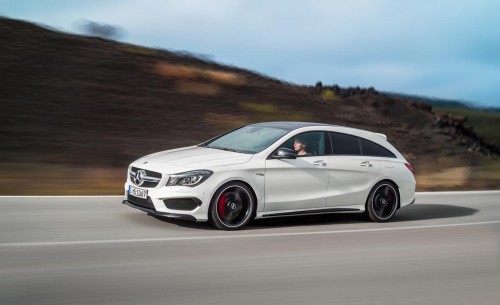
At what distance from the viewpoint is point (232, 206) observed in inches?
380

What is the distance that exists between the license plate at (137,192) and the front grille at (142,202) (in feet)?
0.14

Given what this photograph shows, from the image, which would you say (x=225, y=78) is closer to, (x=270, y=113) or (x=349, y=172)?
(x=270, y=113)

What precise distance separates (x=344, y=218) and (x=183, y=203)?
11.0ft

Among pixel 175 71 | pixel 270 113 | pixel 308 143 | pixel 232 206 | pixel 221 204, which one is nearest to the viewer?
pixel 221 204

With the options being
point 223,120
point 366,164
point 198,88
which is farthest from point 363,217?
A: point 198,88

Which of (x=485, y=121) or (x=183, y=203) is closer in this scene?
(x=183, y=203)

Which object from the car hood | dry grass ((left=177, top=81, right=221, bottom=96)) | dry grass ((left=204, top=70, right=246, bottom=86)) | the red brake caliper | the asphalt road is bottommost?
the asphalt road

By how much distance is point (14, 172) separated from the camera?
15.8 m

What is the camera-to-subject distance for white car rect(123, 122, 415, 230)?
30.8ft

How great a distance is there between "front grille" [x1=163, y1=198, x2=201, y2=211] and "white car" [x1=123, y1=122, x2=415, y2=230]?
0.04 feet

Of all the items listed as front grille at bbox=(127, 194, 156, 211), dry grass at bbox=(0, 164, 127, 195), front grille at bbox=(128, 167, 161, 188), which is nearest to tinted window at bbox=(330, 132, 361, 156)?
front grille at bbox=(128, 167, 161, 188)

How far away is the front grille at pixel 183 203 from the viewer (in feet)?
30.7

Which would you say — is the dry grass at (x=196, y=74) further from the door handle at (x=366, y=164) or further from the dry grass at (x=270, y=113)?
the door handle at (x=366, y=164)

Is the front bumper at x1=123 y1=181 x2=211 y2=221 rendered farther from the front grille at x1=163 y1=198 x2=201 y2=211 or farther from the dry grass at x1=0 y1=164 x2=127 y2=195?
the dry grass at x1=0 y1=164 x2=127 y2=195
